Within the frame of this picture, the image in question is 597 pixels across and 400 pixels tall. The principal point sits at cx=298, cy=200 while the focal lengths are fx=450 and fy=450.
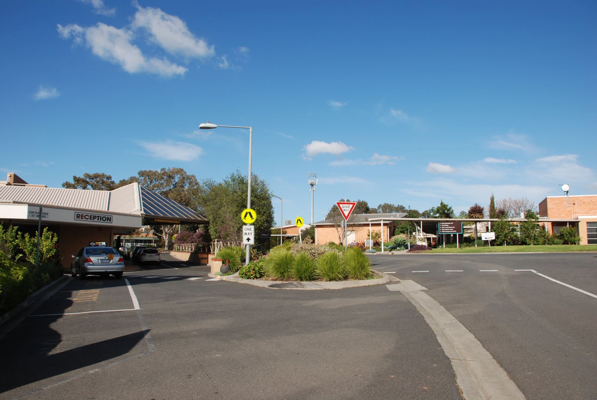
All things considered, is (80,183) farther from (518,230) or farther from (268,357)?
(268,357)

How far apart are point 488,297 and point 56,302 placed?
11.7m

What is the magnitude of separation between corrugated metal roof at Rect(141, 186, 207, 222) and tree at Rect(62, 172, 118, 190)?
39230mm

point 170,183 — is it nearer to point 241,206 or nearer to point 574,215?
point 241,206

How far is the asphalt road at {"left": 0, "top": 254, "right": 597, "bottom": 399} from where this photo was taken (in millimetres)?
5152

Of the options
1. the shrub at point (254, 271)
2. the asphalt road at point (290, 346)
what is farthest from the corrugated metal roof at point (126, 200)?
the asphalt road at point (290, 346)

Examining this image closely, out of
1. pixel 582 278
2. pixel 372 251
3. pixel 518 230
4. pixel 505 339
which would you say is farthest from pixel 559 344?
pixel 518 230

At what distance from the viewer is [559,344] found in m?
6.85

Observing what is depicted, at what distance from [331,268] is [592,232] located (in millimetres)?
41171

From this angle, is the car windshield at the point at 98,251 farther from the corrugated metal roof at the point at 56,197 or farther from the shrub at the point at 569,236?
the shrub at the point at 569,236

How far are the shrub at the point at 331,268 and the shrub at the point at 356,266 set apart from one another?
225 millimetres

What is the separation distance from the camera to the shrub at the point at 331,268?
599 inches

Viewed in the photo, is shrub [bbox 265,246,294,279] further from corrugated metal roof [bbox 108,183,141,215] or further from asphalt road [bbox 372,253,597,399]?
corrugated metal roof [bbox 108,183,141,215]

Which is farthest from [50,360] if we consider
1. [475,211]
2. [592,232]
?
[475,211]

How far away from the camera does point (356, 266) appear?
15547 mm
